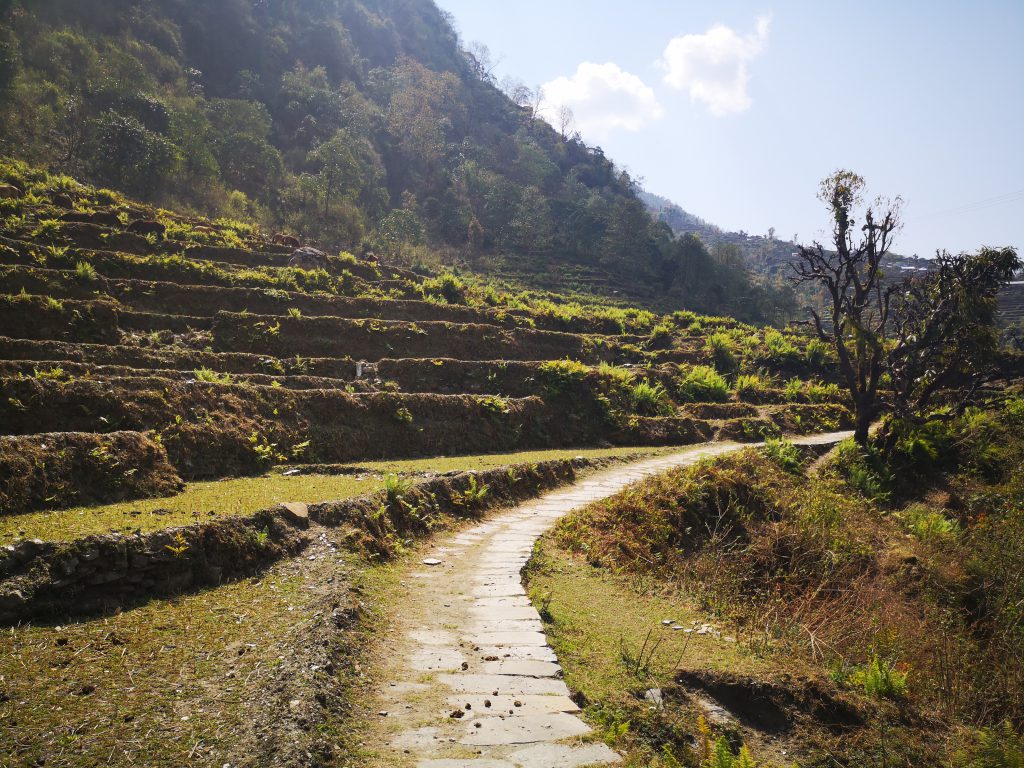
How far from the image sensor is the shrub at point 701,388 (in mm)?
23922

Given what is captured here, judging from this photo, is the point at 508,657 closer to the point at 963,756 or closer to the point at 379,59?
the point at 963,756

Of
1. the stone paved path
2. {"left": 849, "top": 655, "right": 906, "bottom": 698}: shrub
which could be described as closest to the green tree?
the stone paved path

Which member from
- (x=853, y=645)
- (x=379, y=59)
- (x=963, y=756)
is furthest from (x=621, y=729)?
(x=379, y=59)

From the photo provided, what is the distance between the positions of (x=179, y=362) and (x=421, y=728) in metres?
14.2

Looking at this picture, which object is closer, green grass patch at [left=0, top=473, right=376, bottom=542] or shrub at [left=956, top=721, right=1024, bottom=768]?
shrub at [left=956, top=721, right=1024, bottom=768]

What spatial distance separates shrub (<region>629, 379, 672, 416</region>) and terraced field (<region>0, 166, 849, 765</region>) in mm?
85

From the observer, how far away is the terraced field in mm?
5625

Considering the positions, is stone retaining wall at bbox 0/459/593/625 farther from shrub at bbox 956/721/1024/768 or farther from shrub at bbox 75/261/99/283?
shrub at bbox 75/261/99/283

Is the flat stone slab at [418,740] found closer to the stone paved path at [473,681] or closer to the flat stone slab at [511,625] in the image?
the stone paved path at [473,681]

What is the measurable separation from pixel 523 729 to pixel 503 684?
0.64 metres

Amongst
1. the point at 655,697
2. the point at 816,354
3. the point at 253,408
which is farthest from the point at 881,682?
the point at 816,354

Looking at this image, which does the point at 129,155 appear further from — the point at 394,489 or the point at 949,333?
the point at 949,333

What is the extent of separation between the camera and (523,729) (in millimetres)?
3990

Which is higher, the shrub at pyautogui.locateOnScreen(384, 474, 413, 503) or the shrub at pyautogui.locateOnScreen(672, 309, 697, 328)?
the shrub at pyautogui.locateOnScreen(672, 309, 697, 328)
